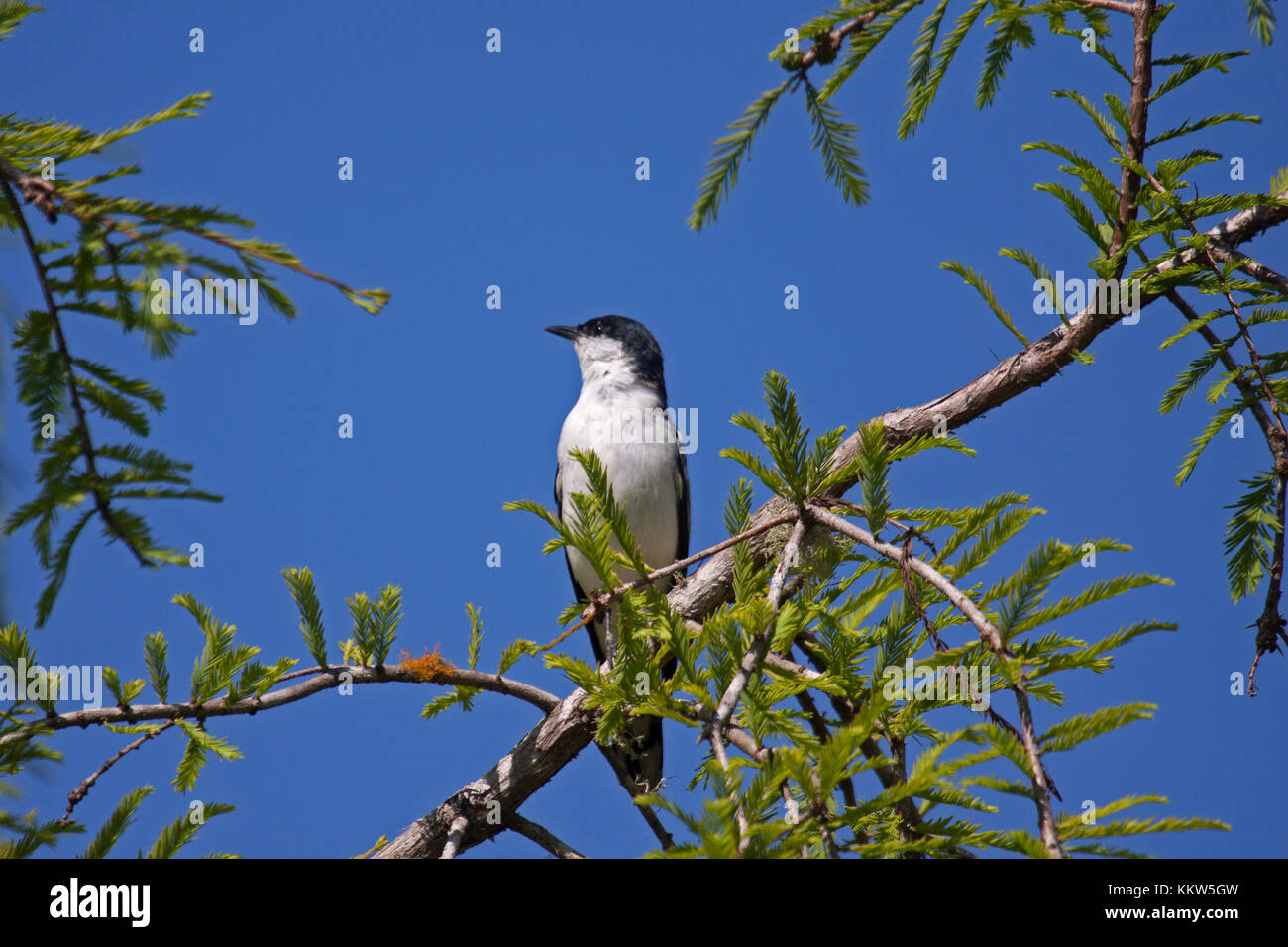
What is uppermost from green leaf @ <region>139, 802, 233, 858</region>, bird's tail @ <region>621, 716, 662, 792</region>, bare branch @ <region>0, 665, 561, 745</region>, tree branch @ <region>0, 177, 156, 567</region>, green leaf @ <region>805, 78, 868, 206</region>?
green leaf @ <region>805, 78, 868, 206</region>

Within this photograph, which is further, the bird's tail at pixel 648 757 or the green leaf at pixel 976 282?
the bird's tail at pixel 648 757

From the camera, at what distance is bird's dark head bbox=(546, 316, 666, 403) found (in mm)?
7977

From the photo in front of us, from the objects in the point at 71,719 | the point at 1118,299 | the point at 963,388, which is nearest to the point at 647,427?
the point at 963,388

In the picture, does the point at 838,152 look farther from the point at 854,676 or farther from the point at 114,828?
the point at 114,828

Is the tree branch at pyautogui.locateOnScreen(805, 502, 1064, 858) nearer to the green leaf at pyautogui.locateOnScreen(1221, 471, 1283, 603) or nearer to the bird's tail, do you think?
the green leaf at pyautogui.locateOnScreen(1221, 471, 1283, 603)

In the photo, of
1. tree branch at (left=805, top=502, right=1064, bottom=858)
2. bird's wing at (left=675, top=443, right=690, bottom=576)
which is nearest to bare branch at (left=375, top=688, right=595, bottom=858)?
tree branch at (left=805, top=502, right=1064, bottom=858)

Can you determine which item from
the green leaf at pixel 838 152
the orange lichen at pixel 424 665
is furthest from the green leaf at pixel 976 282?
the orange lichen at pixel 424 665

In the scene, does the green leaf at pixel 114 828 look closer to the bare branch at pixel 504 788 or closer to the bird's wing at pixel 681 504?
the bare branch at pixel 504 788

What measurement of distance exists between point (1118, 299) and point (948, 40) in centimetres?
120

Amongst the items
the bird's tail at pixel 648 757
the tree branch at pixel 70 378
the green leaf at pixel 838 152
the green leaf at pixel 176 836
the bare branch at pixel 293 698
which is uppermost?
the green leaf at pixel 838 152

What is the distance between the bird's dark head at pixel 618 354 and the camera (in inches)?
314

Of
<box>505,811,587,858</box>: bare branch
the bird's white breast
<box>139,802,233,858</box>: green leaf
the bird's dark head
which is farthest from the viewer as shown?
the bird's dark head

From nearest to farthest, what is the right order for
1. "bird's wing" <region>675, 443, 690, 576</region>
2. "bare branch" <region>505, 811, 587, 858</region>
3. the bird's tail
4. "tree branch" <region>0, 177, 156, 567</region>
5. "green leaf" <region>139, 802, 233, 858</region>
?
"tree branch" <region>0, 177, 156, 567</region>, "green leaf" <region>139, 802, 233, 858</region>, "bare branch" <region>505, 811, 587, 858</region>, the bird's tail, "bird's wing" <region>675, 443, 690, 576</region>
